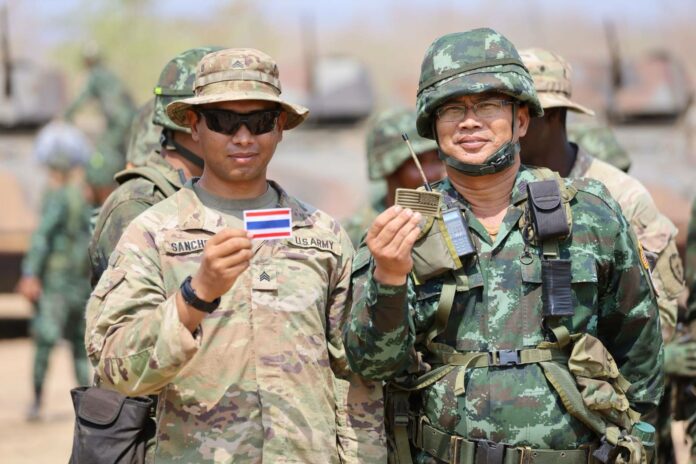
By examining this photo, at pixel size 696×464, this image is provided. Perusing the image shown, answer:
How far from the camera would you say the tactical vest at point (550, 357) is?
3.79m

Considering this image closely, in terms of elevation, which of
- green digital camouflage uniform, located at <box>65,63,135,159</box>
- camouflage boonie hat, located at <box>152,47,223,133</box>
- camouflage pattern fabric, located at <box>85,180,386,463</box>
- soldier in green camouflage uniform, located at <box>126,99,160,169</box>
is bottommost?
camouflage pattern fabric, located at <box>85,180,386,463</box>

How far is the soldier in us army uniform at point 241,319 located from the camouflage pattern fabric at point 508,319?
0.48ft

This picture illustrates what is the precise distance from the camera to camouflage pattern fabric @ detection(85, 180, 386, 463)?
3764 millimetres

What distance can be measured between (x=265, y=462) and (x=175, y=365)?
1.51ft

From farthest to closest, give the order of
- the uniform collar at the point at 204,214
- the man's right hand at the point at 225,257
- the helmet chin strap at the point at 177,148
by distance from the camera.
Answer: the helmet chin strap at the point at 177,148 < the uniform collar at the point at 204,214 < the man's right hand at the point at 225,257

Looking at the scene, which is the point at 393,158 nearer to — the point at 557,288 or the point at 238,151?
the point at 238,151

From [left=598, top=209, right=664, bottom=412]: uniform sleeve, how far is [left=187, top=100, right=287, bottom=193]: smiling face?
1088 millimetres

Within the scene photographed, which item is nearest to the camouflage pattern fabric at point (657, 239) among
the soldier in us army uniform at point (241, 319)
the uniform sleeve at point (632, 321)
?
the uniform sleeve at point (632, 321)

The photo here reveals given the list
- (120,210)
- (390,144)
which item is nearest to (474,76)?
(120,210)

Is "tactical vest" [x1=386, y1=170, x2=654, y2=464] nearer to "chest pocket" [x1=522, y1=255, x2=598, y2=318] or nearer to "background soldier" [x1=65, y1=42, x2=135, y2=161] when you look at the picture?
"chest pocket" [x1=522, y1=255, x2=598, y2=318]

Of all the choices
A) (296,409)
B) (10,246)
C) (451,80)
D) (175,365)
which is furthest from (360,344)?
(10,246)

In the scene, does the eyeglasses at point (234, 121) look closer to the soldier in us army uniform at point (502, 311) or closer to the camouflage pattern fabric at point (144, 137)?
the soldier in us army uniform at point (502, 311)

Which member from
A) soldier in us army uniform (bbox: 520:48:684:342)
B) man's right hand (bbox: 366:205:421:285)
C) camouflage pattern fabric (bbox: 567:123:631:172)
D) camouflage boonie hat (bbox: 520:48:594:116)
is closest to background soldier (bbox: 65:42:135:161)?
camouflage pattern fabric (bbox: 567:123:631:172)

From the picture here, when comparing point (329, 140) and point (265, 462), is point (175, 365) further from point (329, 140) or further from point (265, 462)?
point (329, 140)
